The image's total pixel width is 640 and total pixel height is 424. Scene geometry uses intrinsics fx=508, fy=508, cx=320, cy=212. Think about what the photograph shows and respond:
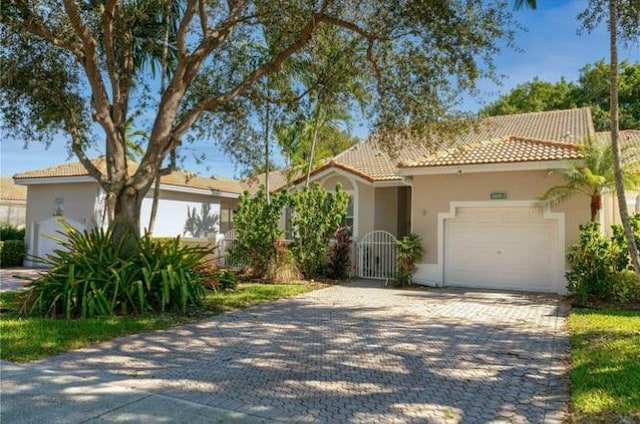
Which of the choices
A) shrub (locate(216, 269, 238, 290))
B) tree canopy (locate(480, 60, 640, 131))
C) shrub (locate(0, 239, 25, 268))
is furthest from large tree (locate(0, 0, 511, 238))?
tree canopy (locate(480, 60, 640, 131))

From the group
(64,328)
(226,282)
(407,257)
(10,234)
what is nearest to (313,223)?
(407,257)

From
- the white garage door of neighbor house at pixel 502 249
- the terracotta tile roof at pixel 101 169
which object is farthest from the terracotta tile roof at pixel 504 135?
the terracotta tile roof at pixel 101 169

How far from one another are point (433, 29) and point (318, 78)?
147 inches

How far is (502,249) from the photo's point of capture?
1491cm

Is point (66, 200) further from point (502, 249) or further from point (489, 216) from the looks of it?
point (502, 249)

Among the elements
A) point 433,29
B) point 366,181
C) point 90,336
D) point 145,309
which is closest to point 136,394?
point 90,336

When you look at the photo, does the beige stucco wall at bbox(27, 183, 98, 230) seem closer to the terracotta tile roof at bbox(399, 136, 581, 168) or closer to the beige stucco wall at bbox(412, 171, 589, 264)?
the beige stucco wall at bbox(412, 171, 589, 264)

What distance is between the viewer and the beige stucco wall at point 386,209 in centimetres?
1885

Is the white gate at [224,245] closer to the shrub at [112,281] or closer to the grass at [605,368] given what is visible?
the shrub at [112,281]

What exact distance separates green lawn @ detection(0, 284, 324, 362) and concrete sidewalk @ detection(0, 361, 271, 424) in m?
1.41

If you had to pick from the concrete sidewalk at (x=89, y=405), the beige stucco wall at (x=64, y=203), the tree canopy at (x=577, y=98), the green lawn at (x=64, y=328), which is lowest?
the concrete sidewalk at (x=89, y=405)

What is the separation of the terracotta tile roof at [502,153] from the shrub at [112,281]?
805 cm

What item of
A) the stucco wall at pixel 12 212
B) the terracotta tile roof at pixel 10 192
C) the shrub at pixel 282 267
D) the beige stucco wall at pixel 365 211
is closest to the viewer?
the shrub at pixel 282 267

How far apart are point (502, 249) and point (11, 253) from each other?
67.4ft
